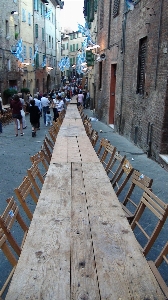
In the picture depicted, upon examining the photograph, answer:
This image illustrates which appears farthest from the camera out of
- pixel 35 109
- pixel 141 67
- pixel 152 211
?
pixel 35 109

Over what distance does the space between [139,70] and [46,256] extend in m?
8.40

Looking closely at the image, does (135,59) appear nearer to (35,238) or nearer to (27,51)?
(35,238)

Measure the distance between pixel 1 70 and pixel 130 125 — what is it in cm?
1240

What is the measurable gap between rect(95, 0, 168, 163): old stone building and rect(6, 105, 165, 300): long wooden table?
469 cm

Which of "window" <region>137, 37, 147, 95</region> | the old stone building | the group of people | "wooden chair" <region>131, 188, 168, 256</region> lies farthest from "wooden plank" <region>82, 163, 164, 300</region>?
the group of people

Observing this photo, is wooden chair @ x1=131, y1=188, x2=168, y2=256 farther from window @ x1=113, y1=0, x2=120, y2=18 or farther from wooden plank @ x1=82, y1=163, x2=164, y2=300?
window @ x1=113, y1=0, x2=120, y2=18

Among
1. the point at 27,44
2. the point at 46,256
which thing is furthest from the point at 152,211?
the point at 27,44

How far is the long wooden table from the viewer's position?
1.77 m

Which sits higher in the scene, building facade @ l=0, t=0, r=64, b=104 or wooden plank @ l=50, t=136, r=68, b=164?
building facade @ l=0, t=0, r=64, b=104

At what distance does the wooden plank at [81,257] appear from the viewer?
5.81 ft

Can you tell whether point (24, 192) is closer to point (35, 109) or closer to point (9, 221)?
point (9, 221)

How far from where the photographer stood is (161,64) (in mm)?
7371

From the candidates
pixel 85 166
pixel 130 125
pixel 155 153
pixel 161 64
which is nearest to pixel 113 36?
pixel 130 125

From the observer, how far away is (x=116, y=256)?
212 centimetres
